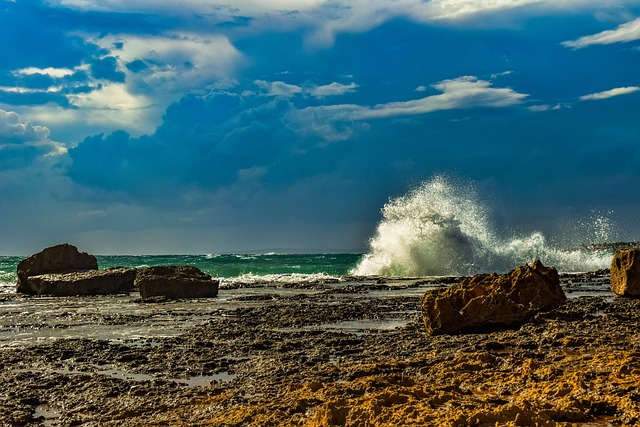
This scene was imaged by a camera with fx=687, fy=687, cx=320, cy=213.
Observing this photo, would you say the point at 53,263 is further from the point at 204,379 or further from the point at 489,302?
the point at 204,379

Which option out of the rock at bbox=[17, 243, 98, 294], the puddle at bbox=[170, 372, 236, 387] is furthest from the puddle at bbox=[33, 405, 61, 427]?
the rock at bbox=[17, 243, 98, 294]

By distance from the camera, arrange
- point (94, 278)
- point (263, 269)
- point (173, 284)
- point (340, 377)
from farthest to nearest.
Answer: point (263, 269) → point (94, 278) → point (173, 284) → point (340, 377)

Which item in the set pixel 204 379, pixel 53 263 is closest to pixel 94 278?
pixel 53 263

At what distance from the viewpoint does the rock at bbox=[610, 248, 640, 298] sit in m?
18.5

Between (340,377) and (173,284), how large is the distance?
19386 millimetres

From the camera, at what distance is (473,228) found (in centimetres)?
5216

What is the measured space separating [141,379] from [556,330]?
6732mm

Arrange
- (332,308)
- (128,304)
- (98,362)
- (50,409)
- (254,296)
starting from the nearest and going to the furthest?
(50,409) < (98,362) < (332,308) < (128,304) < (254,296)

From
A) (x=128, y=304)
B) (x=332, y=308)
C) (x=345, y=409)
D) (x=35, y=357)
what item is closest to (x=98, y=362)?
(x=35, y=357)

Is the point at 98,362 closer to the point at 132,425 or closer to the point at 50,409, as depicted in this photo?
the point at 50,409

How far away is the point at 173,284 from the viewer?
27234 mm

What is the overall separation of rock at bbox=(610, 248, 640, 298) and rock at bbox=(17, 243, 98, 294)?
87.2ft

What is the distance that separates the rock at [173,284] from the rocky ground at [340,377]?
12425 mm

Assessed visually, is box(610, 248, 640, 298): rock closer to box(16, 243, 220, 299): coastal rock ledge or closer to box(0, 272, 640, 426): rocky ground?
box(0, 272, 640, 426): rocky ground
